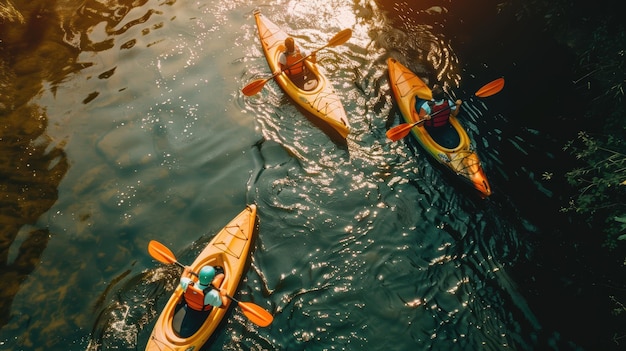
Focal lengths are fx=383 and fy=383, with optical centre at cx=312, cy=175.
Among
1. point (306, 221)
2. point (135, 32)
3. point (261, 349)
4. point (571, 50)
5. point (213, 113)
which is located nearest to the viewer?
point (261, 349)

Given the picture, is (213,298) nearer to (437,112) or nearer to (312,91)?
(312,91)

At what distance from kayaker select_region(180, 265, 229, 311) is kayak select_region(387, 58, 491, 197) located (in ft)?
16.3

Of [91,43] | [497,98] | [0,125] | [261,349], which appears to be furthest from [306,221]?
[91,43]

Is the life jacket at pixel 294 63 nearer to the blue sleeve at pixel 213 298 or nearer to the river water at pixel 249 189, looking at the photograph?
the river water at pixel 249 189

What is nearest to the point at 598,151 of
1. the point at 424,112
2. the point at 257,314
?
the point at 424,112

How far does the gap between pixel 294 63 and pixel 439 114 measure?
3.42m

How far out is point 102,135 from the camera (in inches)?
329

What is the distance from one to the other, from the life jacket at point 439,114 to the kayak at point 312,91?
1.75 metres

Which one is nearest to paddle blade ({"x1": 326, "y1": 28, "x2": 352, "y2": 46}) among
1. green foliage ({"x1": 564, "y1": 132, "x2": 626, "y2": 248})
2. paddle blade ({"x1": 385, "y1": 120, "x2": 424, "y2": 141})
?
paddle blade ({"x1": 385, "y1": 120, "x2": 424, "y2": 141})

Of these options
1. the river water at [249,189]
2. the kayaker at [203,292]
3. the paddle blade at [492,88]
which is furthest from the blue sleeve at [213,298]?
the paddle blade at [492,88]

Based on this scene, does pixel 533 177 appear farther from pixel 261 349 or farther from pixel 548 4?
pixel 261 349

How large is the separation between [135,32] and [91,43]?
3.70ft

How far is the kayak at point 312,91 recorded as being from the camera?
27.2 feet

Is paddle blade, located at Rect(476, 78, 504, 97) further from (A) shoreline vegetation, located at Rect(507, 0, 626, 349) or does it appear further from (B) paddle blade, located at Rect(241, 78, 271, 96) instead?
(B) paddle blade, located at Rect(241, 78, 271, 96)
